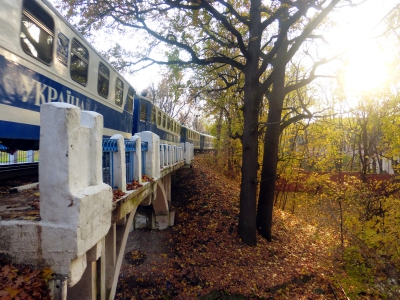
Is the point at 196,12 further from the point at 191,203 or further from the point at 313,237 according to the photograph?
the point at 313,237

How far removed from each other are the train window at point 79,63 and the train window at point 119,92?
2.55 metres

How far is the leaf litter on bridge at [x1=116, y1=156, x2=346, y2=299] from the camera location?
8383mm

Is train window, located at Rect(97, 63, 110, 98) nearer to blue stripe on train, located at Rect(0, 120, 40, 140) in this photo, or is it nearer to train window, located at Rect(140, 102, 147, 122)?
blue stripe on train, located at Rect(0, 120, 40, 140)

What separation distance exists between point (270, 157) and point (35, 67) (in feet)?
27.6

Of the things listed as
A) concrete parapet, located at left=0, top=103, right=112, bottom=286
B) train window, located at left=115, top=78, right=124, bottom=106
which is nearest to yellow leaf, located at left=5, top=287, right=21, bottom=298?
concrete parapet, located at left=0, top=103, right=112, bottom=286

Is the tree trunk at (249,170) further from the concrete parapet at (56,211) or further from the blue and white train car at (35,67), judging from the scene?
the concrete parapet at (56,211)

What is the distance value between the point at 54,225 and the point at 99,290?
163 cm

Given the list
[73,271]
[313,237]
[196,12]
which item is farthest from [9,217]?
[313,237]

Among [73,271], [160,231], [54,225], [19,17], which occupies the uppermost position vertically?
[19,17]

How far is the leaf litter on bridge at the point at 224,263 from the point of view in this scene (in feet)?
27.5

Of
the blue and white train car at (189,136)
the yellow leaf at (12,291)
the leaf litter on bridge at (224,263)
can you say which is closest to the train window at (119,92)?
the leaf litter on bridge at (224,263)

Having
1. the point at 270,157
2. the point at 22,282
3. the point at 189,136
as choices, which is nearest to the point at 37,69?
the point at 22,282

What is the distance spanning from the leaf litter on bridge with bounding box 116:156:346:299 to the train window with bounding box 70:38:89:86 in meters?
6.85

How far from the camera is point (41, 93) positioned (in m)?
4.89
